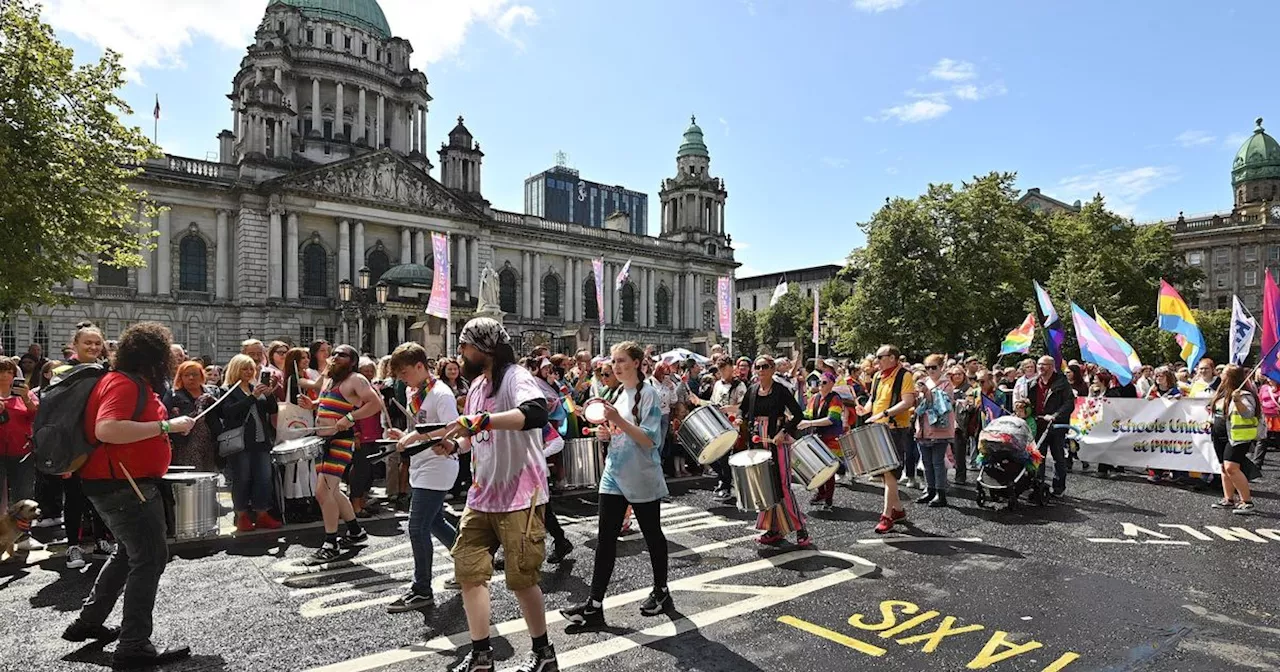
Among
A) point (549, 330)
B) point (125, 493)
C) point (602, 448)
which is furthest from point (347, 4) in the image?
point (125, 493)

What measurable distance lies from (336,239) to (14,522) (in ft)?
146

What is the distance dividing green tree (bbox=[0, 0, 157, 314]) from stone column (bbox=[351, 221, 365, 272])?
2931cm

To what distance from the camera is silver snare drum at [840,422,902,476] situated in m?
8.34

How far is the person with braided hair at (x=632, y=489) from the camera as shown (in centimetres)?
551

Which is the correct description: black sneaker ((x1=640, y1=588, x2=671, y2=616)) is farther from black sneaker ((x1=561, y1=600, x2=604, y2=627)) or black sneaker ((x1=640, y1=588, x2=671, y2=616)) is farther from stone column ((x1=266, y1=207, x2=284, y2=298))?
stone column ((x1=266, y1=207, x2=284, y2=298))

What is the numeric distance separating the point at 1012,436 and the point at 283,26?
207 feet

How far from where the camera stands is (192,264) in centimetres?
4512

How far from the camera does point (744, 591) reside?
635 cm

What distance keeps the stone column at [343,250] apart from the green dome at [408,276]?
4617 millimetres

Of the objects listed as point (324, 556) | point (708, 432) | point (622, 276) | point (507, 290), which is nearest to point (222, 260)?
point (507, 290)

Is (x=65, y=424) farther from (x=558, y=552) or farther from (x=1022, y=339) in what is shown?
(x=1022, y=339)

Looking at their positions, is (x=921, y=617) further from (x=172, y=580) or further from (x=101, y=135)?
(x=101, y=135)

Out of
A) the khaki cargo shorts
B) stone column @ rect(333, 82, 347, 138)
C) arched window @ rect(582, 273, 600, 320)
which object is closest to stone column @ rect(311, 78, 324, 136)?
stone column @ rect(333, 82, 347, 138)

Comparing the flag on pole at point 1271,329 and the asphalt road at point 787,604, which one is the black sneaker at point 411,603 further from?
the flag on pole at point 1271,329
